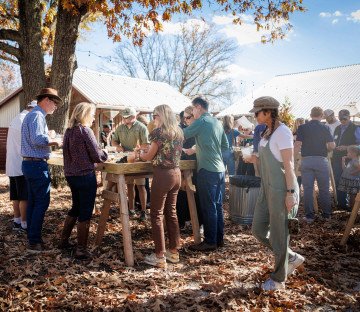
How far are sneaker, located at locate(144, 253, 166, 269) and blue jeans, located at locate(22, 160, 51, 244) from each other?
5.42 feet

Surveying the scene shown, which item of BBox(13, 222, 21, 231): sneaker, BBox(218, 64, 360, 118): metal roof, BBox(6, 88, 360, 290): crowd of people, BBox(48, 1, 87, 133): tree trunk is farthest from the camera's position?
BBox(218, 64, 360, 118): metal roof

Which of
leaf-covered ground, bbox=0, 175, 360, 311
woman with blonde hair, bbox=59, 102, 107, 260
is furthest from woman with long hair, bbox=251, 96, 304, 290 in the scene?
woman with blonde hair, bbox=59, 102, 107, 260

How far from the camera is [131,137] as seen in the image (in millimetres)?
7387

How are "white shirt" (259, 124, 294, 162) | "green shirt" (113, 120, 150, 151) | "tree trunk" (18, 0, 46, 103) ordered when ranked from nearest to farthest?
"white shirt" (259, 124, 294, 162)
"green shirt" (113, 120, 150, 151)
"tree trunk" (18, 0, 46, 103)

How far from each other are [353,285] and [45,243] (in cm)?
437

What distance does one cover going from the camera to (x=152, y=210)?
463 centimetres

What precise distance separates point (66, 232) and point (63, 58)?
573 centimetres

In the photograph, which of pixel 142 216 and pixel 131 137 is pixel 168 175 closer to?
pixel 142 216

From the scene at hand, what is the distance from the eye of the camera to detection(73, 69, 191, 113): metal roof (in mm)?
21656

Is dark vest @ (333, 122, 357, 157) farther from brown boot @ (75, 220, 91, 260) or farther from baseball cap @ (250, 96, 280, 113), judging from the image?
brown boot @ (75, 220, 91, 260)

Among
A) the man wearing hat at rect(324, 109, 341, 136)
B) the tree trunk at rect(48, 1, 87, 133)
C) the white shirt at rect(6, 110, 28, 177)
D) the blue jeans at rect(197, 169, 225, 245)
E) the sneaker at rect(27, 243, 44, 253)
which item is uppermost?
the tree trunk at rect(48, 1, 87, 133)

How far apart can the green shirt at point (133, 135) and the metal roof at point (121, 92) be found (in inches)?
546

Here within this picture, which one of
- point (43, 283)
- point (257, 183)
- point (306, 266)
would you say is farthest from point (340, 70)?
point (43, 283)

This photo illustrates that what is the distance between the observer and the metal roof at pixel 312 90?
1101 inches
